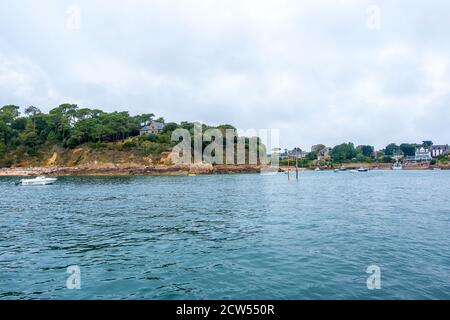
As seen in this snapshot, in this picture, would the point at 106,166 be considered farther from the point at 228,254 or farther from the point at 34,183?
the point at 228,254

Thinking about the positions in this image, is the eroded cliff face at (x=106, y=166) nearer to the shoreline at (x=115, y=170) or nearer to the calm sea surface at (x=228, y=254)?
the shoreline at (x=115, y=170)

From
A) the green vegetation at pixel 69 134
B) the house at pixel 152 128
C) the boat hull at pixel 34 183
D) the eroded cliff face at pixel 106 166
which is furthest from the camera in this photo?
the house at pixel 152 128

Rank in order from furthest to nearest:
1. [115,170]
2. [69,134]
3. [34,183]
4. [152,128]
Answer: [152,128] → [69,134] → [115,170] → [34,183]

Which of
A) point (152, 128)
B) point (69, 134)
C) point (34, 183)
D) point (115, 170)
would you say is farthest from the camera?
point (152, 128)

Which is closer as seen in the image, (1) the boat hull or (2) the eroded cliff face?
(1) the boat hull

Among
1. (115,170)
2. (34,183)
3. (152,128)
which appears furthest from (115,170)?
(152,128)

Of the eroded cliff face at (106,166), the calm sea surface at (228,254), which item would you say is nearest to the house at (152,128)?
the eroded cliff face at (106,166)

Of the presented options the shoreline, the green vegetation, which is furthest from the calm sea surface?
the green vegetation

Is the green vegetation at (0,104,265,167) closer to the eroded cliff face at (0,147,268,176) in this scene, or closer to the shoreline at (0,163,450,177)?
the eroded cliff face at (0,147,268,176)

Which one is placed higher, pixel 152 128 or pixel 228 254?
pixel 152 128

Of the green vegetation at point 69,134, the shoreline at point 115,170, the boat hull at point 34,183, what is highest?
the green vegetation at point 69,134

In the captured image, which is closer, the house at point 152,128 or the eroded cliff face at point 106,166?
the eroded cliff face at point 106,166

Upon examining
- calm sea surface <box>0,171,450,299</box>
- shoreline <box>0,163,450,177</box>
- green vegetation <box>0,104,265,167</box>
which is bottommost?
calm sea surface <box>0,171,450,299</box>
